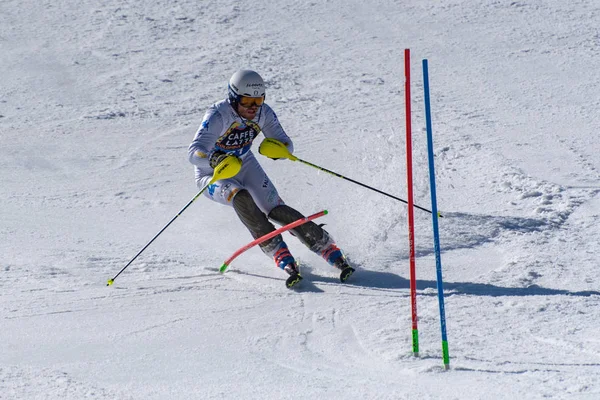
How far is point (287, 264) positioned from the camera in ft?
20.5

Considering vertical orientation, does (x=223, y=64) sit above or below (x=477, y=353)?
above

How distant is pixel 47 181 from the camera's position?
9000mm

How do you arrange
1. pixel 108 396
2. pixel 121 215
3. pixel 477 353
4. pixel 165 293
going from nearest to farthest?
pixel 108 396, pixel 477 353, pixel 165 293, pixel 121 215

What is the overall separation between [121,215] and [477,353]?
4.42 meters

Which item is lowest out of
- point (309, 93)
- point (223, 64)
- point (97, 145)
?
point (97, 145)

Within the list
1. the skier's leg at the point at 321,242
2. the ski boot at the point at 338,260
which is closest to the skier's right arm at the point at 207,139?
the skier's leg at the point at 321,242

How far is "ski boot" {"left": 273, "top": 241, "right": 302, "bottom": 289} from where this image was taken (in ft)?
19.9

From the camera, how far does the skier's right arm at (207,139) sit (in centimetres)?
648

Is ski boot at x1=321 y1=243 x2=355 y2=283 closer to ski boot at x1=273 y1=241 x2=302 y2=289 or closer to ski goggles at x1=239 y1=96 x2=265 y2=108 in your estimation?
ski boot at x1=273 y1=241 x2=302 y2=289

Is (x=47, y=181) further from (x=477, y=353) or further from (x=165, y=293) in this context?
(x=477, y=353)

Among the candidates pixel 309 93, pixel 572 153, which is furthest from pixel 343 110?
pixel 572 153

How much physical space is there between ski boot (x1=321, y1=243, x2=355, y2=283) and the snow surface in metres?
0.11

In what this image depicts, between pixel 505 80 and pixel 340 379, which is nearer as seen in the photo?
pixel 340 379

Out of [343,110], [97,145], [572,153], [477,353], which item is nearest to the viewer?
[477,353]
